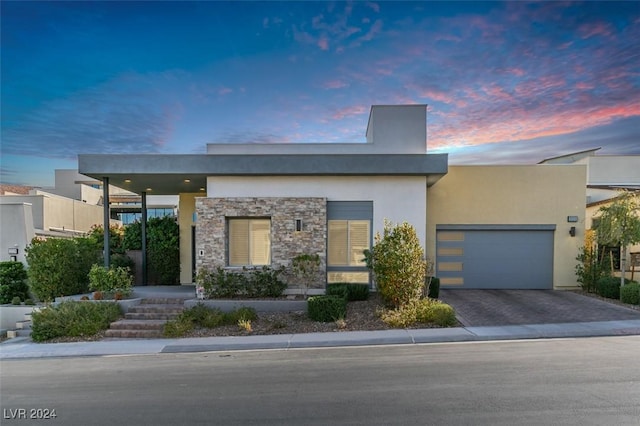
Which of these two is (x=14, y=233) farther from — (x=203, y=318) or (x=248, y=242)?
(x=248, y=242)

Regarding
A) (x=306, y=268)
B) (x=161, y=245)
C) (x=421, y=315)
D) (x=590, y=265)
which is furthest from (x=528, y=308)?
(x=161, y=245)

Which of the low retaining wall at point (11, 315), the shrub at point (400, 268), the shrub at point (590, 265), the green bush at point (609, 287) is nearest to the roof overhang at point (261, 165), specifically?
the shrub at point (400, 268)

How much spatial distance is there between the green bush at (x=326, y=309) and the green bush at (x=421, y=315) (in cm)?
125

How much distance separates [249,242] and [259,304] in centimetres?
240

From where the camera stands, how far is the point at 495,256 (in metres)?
A: 15.6

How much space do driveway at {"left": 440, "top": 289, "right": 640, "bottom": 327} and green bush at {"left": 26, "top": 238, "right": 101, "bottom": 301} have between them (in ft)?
43.5

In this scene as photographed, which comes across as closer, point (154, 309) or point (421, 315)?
point (421, 315)

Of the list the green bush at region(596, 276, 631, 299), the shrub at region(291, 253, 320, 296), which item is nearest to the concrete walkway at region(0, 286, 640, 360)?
the shrub at region(291, 253, 320, 296)

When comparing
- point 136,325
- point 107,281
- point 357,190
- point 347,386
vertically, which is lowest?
point 136,325

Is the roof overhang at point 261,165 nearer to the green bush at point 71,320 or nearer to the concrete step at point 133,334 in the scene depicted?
the green bush at point 71,320

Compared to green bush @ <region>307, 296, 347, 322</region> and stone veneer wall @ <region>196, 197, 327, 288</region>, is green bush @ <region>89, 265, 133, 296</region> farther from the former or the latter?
green bush @ <region>307, 296, 347, 322</region>

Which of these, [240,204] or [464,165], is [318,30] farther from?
[464,165]

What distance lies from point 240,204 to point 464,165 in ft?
31.5

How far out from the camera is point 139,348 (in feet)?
30.3
